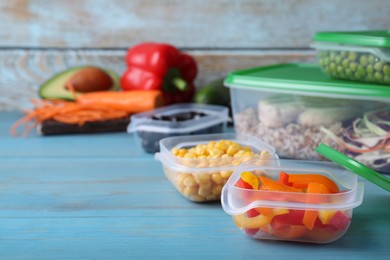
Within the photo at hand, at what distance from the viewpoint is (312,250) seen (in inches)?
33.8

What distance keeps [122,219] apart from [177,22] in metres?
1.10

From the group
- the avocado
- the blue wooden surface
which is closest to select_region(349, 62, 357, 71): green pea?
the blue wooden surface

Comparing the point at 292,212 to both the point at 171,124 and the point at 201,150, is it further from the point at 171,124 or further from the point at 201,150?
the point at 171,124

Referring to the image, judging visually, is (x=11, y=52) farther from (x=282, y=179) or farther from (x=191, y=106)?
(x=282, y=179)

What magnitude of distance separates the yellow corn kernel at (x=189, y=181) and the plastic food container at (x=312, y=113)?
345 millimetres

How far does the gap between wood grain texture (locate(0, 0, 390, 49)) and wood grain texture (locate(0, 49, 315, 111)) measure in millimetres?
26

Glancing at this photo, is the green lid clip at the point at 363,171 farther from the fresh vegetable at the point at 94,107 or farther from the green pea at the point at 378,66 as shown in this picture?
the fresh vegetable at the point at 94,107

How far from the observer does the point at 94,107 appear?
5.64 ft

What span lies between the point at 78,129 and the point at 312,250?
3.09 ft

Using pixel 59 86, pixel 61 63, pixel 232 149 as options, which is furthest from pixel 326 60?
pixel 61 63

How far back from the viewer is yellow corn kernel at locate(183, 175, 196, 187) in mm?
1049

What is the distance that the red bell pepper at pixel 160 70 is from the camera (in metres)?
1.88

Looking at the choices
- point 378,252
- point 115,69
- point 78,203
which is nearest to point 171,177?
point 78,203

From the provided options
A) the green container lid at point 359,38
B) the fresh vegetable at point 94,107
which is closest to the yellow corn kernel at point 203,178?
the green container lid at point 359,38
